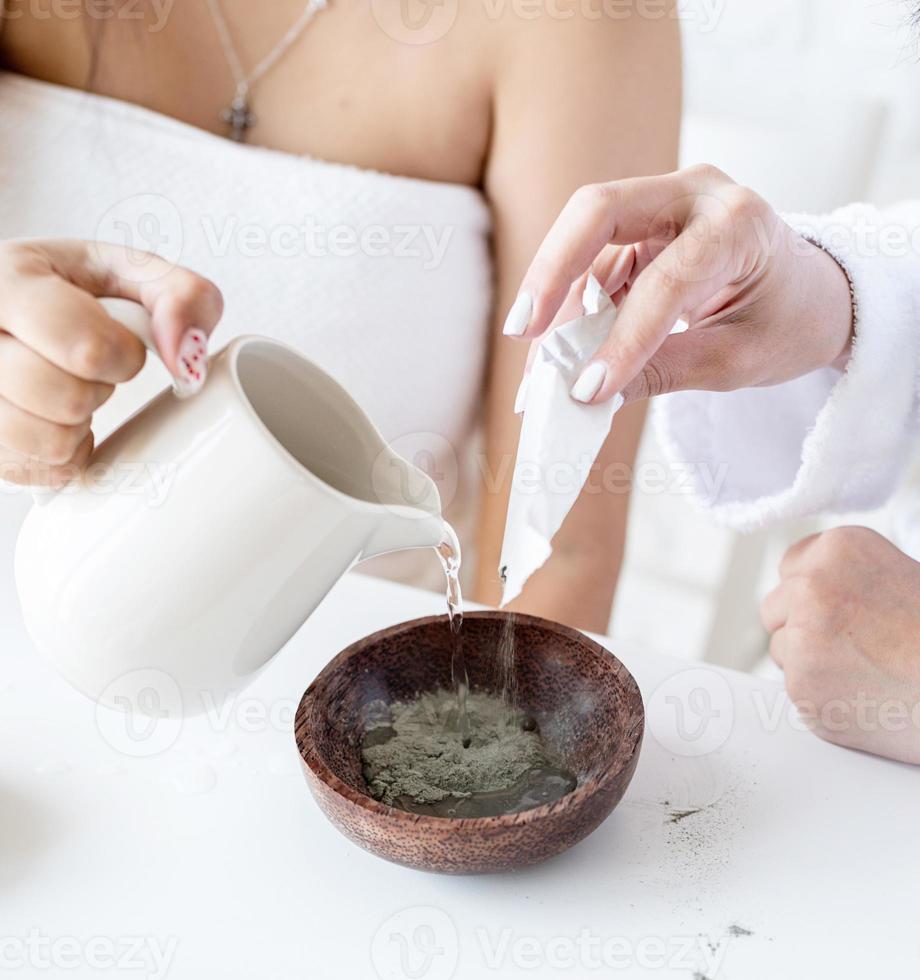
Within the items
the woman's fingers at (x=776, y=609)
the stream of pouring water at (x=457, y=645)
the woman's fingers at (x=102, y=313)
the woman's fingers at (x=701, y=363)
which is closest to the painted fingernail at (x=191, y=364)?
the woman's fingers at (x=102, y=313)

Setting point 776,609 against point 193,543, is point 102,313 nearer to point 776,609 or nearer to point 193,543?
point 193,543

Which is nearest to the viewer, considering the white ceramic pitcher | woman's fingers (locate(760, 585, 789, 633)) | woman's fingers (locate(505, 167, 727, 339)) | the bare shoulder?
the white ceramic pitcher

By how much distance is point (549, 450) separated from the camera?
51cm

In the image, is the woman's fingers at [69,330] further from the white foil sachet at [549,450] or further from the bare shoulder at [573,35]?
the bare shoulder at [573,35]

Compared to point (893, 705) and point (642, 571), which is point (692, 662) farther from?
point (642, 571)

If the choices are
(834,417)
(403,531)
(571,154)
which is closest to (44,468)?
(403,531)

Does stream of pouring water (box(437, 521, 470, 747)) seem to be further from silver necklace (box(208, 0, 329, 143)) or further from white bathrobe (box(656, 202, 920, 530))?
silver necklace (box(208, 0, 329, 143))

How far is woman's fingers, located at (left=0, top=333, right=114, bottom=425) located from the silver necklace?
68 centimetres

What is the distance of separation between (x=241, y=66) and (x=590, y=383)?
28.5 inches

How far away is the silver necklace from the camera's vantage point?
1.06 m

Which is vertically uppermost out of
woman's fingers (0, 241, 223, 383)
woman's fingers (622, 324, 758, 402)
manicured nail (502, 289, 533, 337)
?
woman's fingers (0, 241, 223, 383)

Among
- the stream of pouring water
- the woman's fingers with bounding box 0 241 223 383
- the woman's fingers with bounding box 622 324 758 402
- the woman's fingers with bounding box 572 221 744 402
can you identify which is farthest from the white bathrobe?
the woman's fingers with bounding box 0 241 223 383

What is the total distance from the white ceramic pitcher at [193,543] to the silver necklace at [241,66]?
0.67m

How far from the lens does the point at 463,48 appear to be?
1031mm
